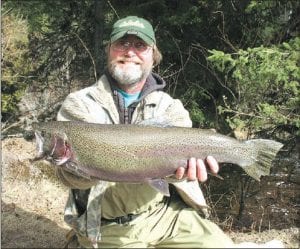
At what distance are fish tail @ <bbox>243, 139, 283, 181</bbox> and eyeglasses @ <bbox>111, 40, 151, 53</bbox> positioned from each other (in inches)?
48.9

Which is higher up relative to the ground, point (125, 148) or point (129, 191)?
point (125, 148)

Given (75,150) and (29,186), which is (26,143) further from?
(75,150)

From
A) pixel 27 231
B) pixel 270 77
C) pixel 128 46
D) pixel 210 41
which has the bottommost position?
pixel 27 231

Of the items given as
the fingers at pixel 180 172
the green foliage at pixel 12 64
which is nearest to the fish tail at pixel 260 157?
the fingers at pixel 180 172

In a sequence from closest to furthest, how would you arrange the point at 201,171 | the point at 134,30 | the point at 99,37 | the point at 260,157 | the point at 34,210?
the point at 201,171, the point at 260,157, the point at 134,30, the point at 34,210, the point at 99,37

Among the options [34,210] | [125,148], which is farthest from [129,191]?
[34,210]

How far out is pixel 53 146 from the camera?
370cm

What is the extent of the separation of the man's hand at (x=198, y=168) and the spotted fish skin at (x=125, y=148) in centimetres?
4

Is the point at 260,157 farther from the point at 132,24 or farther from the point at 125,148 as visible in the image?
the point at 132,24

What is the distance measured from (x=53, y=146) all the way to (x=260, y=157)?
160cm

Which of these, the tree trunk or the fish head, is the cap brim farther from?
the tree trunk

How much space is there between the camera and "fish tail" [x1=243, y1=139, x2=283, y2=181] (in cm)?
407

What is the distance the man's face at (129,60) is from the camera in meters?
4.37

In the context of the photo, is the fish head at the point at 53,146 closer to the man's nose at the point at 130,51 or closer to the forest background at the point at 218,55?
the man's nose at the point at 130,51
